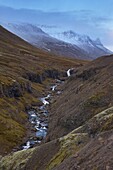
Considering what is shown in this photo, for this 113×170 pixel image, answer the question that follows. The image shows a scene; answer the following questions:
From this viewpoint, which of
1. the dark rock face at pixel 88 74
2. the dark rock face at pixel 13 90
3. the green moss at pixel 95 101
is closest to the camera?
the green moss at pixel 95 101

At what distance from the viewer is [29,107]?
114375 mm

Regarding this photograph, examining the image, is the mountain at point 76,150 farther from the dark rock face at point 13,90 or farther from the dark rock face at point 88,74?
the dark rock face at point 88,74

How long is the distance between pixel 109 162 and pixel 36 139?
165 ft

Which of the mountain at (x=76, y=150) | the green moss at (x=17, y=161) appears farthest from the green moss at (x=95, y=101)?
the green moss at (x=17, y=161)

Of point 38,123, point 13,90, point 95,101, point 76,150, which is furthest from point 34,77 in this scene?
point 76,150

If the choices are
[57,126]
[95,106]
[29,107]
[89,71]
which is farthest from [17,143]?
[89,71]

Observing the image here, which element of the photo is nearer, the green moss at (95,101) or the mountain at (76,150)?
the mountain at (76,150)

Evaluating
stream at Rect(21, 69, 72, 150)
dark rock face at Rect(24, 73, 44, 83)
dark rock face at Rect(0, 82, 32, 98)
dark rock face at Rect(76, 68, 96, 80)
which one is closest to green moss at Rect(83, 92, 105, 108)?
stream at Rect(21, 69, 72, 150)

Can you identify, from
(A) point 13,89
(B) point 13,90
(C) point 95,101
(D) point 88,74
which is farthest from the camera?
(D) point 88,74

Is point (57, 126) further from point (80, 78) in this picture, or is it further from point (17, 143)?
point (80, 78)

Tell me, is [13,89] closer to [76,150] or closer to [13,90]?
[13,90]

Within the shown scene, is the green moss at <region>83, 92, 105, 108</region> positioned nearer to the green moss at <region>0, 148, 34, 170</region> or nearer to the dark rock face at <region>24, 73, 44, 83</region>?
the green moss at <region>0, 148, 34, 170</region>

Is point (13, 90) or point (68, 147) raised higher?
point (13, 90)

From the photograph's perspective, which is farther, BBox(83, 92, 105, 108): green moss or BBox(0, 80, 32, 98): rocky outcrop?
BBox(0, 80, 32, 98): rocky outcrop
